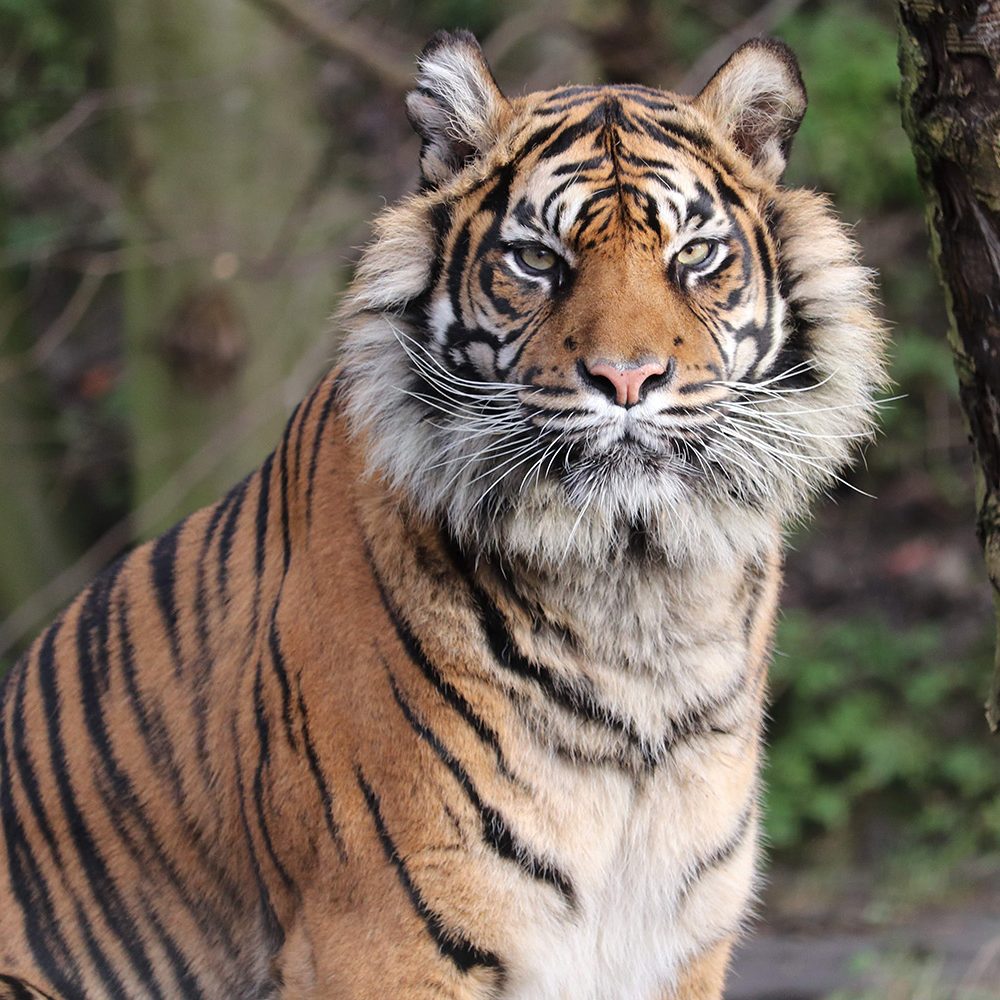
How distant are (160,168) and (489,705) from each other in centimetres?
382

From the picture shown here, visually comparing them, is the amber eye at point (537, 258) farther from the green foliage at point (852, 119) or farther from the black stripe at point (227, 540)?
the green foliage at point (852, 119)

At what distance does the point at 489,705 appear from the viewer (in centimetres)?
256

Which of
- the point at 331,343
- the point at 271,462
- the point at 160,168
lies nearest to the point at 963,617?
the point at 331,343

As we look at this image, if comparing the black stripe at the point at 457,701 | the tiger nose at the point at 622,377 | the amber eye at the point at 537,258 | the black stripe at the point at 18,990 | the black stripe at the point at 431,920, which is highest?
the amber eye at the point at 537,258

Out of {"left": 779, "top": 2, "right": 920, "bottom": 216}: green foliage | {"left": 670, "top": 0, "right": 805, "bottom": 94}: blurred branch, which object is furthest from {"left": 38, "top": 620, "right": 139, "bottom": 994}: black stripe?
{"left": 779, "top": 2, "right": 920, "bottom": 216}: green foliage

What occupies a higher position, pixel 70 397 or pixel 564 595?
pixel 564 595

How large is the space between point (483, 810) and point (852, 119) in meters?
5.41

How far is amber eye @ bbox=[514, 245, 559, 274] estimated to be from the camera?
2.58 metres

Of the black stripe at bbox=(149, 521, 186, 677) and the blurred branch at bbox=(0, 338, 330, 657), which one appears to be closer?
the black stripe at bbox=(149, 521, 186, 677)

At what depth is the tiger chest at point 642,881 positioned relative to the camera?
2.60 m

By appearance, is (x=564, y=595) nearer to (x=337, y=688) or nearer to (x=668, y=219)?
(x=337, y=688)

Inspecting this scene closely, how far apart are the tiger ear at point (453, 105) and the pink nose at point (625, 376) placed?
1.97 ft

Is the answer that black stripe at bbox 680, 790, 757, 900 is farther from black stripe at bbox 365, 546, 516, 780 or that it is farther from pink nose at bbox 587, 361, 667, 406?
pink nose at bbox 587, 361, 667, 406

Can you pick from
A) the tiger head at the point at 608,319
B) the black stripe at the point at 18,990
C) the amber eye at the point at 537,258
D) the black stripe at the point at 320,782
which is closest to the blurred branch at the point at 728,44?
the tiger head at the point at 608,319
